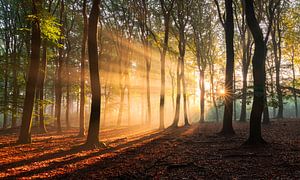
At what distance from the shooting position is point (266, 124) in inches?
862

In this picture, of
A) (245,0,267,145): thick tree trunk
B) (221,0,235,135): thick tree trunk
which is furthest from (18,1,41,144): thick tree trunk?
(221,0,235,135): thick tree trunk

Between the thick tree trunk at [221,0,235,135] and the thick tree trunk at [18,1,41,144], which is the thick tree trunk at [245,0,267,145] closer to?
the thick tree trunk at [221,0,235,135]

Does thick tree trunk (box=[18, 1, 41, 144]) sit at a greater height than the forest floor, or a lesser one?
greater

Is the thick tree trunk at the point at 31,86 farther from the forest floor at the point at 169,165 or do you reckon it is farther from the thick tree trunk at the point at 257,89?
the thick tree trunk at the point at 257,89

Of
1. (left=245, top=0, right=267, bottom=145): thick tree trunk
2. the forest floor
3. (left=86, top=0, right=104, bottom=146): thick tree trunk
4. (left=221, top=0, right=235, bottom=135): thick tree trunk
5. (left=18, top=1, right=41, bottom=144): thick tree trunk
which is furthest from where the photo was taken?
(left=221, top=0, right=235, bottom=135): thick tree trunk

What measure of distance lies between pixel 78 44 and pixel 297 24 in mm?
32860

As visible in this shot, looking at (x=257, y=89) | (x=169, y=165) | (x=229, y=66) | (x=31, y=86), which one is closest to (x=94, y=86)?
(x=31, y=86)

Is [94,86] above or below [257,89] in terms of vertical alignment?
above

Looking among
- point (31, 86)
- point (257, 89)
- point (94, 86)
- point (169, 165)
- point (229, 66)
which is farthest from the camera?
point (229, 66)

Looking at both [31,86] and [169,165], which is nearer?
[169,165]

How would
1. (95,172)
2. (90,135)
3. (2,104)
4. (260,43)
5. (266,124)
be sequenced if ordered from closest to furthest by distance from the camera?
(95,172)
(260,43)
(90,135)
(2,104)
(266,124)

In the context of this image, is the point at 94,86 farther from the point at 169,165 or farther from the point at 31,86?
the point at 169,165

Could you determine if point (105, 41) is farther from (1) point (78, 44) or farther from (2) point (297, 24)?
(2) point (297, 24)

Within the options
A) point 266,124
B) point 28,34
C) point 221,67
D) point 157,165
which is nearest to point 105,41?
point 28,34
